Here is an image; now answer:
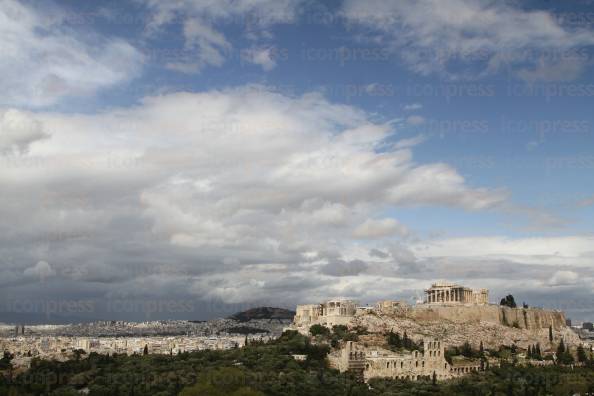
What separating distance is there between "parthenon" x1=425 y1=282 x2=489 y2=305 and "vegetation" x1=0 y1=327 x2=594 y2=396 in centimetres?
2914

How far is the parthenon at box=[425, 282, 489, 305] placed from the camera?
4833 inches

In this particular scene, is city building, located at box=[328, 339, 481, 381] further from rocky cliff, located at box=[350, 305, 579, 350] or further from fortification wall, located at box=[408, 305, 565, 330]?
fortification wall, located at box=[408, 305, 565, 330]

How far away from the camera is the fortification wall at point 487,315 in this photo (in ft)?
373

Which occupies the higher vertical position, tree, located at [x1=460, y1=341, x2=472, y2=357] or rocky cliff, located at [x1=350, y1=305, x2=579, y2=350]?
rocky cliff, located at [x1=350, y1=305, x2=579, y2=350]

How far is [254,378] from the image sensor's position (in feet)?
224

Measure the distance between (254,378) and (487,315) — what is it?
2321 inches

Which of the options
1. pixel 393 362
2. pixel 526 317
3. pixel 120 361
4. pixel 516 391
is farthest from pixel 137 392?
pixel 526 317

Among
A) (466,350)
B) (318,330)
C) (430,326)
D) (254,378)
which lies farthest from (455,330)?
(254,378)

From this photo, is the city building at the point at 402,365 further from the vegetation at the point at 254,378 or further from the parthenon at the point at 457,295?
the parthenon at the point at 457,295

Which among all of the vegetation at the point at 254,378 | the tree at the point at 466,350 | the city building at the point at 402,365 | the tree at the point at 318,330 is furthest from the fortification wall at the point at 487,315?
the city building at the point at 402,365

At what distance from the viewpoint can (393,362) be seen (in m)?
81.0

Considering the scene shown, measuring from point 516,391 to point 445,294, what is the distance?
5809 centimetres

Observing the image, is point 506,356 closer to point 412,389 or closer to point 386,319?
point 386,319

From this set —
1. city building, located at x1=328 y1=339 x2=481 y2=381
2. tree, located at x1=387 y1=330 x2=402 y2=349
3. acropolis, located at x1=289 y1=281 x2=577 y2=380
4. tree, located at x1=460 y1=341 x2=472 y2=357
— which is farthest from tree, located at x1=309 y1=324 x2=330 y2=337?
tree, located at x1=460 y1=341 x2=472 y2=357
